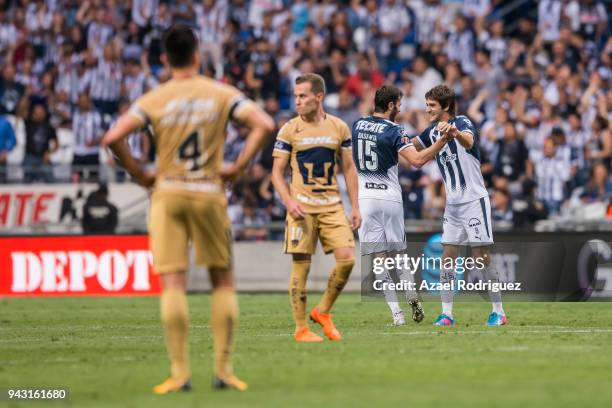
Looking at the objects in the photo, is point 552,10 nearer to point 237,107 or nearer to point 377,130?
point 377,130

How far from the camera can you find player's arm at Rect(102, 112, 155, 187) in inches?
328

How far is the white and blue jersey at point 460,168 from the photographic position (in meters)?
13.9

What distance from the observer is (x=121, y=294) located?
847 inches

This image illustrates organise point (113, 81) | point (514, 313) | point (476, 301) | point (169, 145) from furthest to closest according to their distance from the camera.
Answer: point (113, 81) → point (476, 301) → point (514, 313) → point (169, 145)

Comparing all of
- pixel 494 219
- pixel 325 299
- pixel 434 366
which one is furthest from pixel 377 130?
pixel 494 219

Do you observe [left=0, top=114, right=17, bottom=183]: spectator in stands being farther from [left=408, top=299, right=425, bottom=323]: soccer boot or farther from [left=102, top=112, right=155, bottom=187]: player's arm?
[left=102, top=112, right=155, bottom=187]: player's arm

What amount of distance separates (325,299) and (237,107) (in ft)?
14.0

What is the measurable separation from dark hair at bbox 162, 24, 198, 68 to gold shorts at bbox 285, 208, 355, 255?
3.77 metres

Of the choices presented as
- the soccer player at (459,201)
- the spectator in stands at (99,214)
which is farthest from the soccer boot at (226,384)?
the spectator in stands at (99,214)

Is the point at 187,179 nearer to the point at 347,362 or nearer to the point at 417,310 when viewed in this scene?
the point at 347,362

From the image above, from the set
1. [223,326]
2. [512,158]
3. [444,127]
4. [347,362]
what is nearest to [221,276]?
[223,326]

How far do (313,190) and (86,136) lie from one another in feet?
44.4

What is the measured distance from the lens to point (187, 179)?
27.3ft

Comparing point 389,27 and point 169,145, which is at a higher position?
point 389,27
